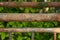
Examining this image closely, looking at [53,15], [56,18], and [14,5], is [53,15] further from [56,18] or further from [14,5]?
[14,5]

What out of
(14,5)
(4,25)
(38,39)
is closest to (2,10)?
(4,25)

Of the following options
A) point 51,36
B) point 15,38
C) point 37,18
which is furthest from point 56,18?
point 15,38

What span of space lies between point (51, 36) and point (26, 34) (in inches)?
11.9

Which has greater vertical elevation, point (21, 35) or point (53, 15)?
point (53, 15)

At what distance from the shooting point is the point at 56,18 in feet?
4.28

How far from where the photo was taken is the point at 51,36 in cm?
189

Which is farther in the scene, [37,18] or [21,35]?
[21,35]

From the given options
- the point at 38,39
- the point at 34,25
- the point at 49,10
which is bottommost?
the point at 38,39

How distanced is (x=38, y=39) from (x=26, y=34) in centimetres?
16

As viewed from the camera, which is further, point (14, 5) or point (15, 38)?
point (15, 38)

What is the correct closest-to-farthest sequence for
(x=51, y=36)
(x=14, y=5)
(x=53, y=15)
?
(x=53, y=15)
(x=14, y=5)
(x=51, y=36)

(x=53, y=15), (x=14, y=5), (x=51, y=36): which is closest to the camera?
(x=53, y=15)

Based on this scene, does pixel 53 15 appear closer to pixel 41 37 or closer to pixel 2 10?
pixel 41 37

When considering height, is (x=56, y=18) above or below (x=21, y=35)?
above
